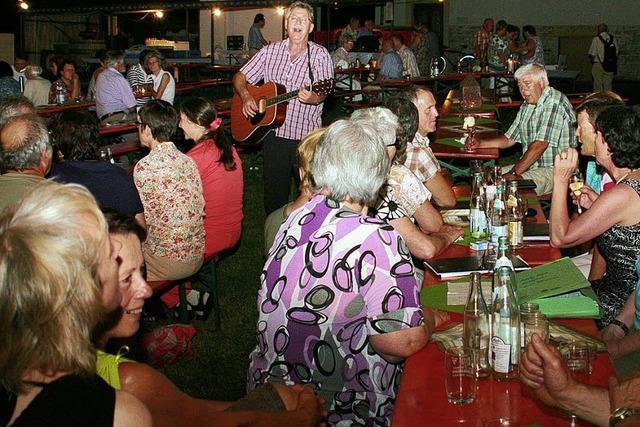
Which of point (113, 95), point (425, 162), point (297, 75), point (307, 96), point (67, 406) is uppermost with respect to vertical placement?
point (297, 75)

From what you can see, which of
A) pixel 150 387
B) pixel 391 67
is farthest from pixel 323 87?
pixel 391 67

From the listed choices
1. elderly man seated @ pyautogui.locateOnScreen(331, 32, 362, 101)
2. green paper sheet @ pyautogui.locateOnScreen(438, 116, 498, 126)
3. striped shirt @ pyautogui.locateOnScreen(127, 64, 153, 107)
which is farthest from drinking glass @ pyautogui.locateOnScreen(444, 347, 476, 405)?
elderly man seated @ pyautogui.locateOnScreen(331, 32, 362, 101)

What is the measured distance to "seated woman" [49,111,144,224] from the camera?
13.5ft

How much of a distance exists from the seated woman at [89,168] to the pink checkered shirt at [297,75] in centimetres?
197

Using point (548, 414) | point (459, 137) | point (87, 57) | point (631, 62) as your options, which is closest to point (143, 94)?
point (459, 137)

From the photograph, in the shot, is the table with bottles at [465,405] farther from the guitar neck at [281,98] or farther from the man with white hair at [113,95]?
the man with white hair at [113,95]

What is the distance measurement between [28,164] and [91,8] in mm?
13798

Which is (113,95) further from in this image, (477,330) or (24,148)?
(477,330)

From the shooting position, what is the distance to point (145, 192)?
4477 mm

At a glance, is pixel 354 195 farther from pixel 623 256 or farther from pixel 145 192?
pixel 145 192

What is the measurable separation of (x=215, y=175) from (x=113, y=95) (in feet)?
15.6

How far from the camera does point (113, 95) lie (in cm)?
943

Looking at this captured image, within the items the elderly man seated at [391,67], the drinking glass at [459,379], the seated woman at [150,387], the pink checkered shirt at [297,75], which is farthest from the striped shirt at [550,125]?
the elderly man seated at [391,67]

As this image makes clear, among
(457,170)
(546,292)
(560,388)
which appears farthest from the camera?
(457,170)
